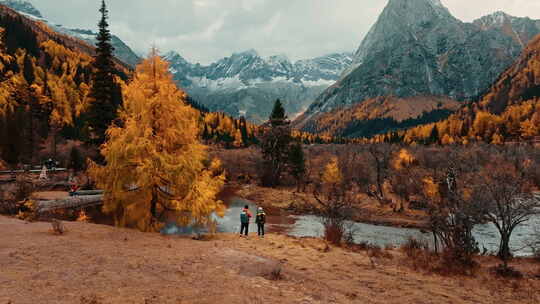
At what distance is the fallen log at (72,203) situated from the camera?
1015 inches

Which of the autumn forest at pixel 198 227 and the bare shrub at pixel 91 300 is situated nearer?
the bare shrub at pixel 91 300

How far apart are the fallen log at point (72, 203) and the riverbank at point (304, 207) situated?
2365 centimetres

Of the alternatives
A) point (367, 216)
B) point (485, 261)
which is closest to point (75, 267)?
point (485, 261)

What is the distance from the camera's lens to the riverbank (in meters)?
41.7

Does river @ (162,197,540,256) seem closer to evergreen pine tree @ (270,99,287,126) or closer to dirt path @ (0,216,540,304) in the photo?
dirt path @ (0,216,540,304)

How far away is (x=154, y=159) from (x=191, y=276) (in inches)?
→ 345

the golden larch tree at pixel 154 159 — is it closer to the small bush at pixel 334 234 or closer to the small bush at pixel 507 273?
the small bush at pixel 334 234

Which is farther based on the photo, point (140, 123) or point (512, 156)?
point (512, 156)

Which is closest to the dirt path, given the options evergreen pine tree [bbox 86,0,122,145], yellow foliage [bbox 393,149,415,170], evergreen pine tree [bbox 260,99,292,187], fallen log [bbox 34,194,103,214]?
fallen log [bbox 34,194,103,214]

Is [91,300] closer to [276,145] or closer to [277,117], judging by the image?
[277,117]

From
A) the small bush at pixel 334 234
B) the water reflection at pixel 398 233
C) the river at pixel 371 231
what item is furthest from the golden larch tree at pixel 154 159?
the water reflection at pixel 398 233

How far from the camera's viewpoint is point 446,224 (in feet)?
58.0

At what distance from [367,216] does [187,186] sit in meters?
32.1

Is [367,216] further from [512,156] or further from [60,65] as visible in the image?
[60,65]
